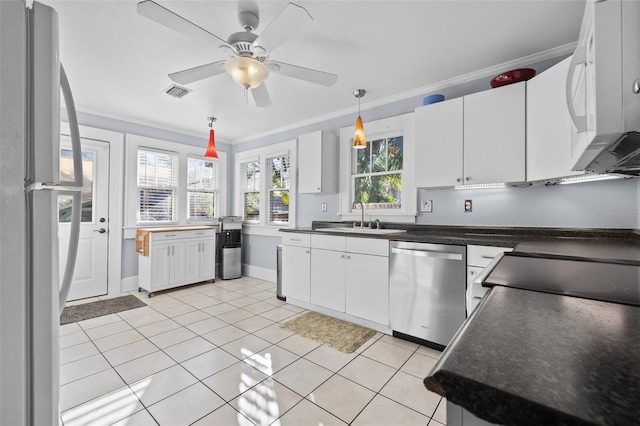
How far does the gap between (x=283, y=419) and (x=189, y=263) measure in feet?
10.8

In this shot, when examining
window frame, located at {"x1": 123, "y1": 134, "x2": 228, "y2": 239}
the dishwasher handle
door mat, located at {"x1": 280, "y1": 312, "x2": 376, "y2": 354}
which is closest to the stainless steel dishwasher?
the dishwasher handle

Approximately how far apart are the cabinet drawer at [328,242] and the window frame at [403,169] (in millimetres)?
695

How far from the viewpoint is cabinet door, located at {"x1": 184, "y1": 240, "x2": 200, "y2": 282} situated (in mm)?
4379

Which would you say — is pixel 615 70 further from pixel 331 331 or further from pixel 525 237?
pixel 331 331

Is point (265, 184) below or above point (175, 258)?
above

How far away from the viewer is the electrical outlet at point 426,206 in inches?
124

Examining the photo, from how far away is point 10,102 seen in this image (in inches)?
29.1

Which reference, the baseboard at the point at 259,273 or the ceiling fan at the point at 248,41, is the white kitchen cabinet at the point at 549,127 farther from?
the baseboard at the point at 259,273

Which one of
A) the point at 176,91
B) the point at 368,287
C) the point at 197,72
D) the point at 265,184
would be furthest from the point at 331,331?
the point at 176,91

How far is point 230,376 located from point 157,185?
3599 mm

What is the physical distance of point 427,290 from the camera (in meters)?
2.49

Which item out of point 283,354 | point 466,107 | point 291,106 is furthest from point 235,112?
point 283,354

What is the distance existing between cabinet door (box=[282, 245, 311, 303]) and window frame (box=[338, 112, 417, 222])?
815 millimetres

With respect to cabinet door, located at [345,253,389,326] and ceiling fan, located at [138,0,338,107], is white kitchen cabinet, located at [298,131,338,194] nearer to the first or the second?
cabinet door, located at [345,253,389,326]
